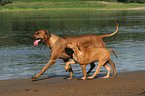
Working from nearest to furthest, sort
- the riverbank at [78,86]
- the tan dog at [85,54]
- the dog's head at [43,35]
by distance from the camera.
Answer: the riverbank at [78,86], the tan dog at [85,54], the dog's head at [43,35]

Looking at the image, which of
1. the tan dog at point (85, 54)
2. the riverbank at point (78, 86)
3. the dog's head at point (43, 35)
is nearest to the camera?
the riverbank at point (78, 86)

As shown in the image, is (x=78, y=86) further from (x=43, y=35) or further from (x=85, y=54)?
(x=43, y=35)

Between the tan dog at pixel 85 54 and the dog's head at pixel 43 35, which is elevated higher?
the dog's head at pixel 43 35

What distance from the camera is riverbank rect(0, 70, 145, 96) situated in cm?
810

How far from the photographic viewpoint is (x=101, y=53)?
9969 millimetres

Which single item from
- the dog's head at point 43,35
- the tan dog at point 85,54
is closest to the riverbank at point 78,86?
the tan dog at point 85,54

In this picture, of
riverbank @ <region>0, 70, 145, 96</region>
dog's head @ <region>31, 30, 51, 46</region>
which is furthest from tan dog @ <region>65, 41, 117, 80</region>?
dog's head @ <region>31, 30, 51, 46</region>

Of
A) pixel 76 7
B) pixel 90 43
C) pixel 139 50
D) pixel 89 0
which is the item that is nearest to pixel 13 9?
pixel 76 7

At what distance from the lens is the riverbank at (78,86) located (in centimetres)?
810

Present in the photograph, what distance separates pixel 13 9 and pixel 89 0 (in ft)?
121

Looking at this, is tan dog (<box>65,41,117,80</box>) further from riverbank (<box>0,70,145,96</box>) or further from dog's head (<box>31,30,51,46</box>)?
dog's head (<box>31,30,51,46</box>)

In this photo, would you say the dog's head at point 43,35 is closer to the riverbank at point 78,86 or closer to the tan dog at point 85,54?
the tan dog at point 85,54

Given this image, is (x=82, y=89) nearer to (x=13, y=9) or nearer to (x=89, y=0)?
(x=13, y=9)

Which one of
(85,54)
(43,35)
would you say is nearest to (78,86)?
A: (85,54)
